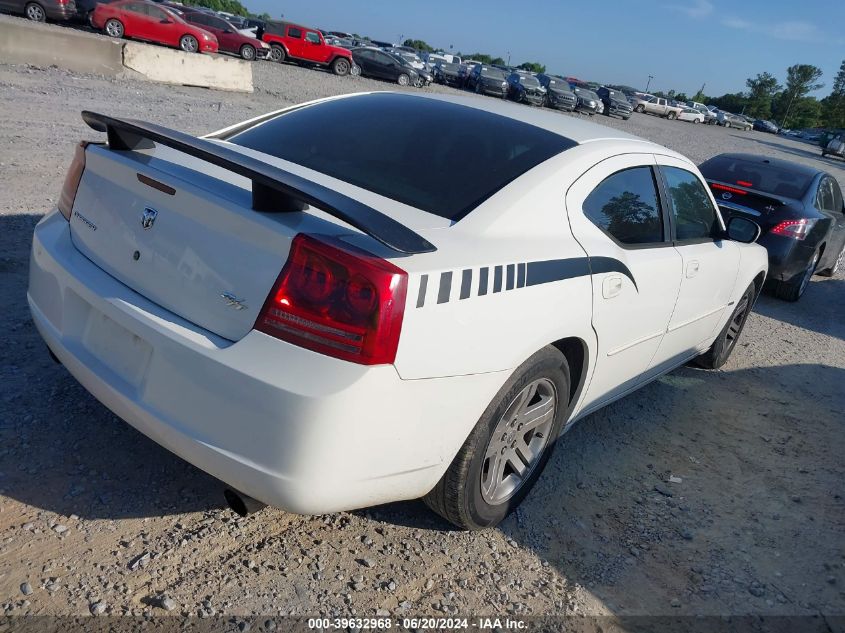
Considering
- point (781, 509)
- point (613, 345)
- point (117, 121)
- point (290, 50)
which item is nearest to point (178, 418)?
point (117, 121)

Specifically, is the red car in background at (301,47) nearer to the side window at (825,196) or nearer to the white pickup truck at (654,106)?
the side window at (825,196)

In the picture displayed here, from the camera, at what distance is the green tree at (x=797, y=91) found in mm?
101688

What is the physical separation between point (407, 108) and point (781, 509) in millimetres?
2743

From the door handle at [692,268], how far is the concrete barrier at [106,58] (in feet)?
44.2

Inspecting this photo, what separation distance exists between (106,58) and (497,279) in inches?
561

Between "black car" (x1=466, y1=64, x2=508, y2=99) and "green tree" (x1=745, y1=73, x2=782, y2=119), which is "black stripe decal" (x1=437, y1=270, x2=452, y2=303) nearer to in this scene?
"black car" (x1=466, y1=64, x2=508, y2=99)

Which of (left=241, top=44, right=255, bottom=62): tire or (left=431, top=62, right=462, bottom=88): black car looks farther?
(left=431, top=62, right=462, bottom=88): black car

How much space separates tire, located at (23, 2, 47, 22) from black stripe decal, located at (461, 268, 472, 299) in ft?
82.6

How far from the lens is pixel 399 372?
216cm

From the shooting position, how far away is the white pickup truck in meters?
53.2

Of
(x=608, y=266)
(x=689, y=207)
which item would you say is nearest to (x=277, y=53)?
(x=689, y=207)

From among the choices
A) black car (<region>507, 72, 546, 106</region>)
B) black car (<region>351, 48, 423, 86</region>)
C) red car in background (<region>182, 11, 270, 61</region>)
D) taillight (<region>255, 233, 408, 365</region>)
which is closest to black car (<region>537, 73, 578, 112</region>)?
black car (<region>507, 72, 546, 106</region>)

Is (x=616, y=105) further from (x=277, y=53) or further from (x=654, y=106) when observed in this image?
(x=277, y=53)

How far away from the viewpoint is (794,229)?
745 cm
